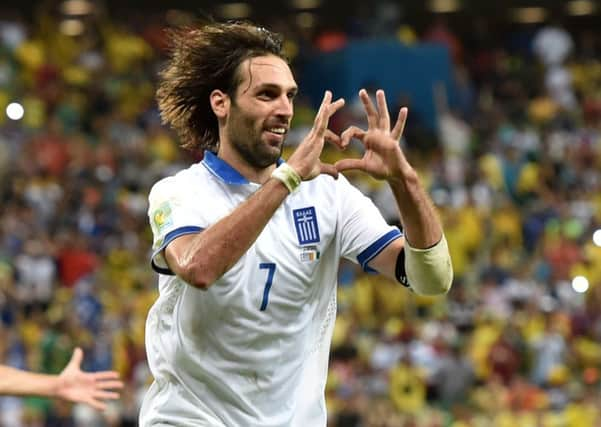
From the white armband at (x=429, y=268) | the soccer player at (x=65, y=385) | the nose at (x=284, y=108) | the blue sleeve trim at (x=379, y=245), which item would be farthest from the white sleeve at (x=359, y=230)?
the soccer player at (x=65, y=385)

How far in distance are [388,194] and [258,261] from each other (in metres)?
11.8

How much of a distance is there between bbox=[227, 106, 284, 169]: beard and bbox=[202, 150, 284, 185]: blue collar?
65 mm

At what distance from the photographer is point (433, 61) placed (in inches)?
832

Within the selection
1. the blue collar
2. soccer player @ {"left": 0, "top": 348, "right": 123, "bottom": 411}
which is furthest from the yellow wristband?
soccer player @ {"left": 0, "top": 348, "right": 123, "bottom": 411}

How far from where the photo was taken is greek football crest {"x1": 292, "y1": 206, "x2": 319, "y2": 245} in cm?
542

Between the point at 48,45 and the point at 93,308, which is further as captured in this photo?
the point at 48,45

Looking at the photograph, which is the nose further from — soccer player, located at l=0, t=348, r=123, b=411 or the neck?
soccer player, located at l=0, t=348, r=123, b=411

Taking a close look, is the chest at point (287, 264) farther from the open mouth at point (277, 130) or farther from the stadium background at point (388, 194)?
the stadium background at point (388, 194)

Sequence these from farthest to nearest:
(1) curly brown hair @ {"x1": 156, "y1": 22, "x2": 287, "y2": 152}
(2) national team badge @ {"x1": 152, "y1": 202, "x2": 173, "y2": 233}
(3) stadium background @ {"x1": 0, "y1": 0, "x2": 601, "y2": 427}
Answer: (3) stadium background @ {"x1": 0, "y1": 0, "x2": 601, "y2": 427} → (1) curly brown hair @ {"x1": 156, "y1": 22, "x2": 287, "y2": 152} → (2) national team badge @ {"x1": 152, "y1": 202, "x2": 173, "y2": 233}

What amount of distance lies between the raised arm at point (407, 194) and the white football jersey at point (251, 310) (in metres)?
0.34

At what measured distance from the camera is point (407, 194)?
495 centimetres

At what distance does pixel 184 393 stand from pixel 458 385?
936 centimetres

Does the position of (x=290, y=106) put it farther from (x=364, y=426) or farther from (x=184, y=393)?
(x=364, y=426)

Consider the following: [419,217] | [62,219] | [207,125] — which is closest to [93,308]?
[62,219]
